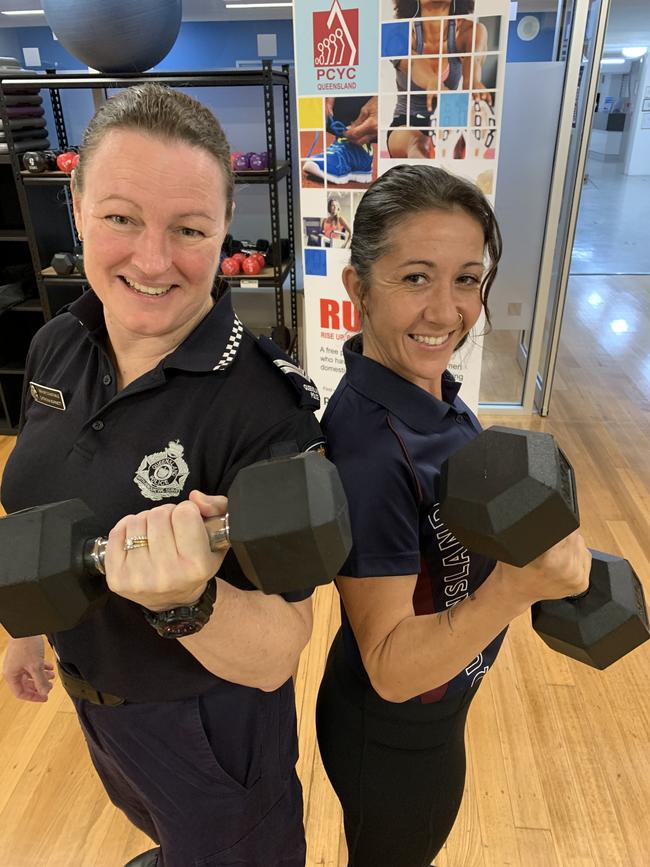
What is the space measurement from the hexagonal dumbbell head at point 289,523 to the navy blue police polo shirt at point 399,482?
0.70 ft

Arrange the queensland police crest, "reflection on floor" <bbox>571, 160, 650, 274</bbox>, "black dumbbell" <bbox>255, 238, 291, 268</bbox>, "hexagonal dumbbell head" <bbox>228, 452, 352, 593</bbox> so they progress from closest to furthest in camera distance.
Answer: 1. "hexagonal dumbbell head" <bbox>228, 452, 352, 593</bbox>
2. the queensland police crest
3. "black dumbbell" <bbox>255, 238, 291, 268</bbox>
4. "reflection on floor" <bbox>571, 160, 650, 274</bbox>

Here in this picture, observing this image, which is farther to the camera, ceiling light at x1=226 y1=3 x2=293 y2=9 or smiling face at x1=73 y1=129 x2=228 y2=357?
ceiling light at x1=226 y1=3 x2=293 y2=9

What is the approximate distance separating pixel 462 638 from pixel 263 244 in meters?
3.53

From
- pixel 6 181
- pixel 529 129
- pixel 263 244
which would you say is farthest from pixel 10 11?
pixel 529 129

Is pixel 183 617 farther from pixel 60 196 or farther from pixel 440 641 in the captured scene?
pixel 60 196

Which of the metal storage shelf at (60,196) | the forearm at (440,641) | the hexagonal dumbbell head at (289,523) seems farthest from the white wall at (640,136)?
the hexagonal dumbbell head at (289,523)

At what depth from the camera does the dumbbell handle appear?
2.19 ft

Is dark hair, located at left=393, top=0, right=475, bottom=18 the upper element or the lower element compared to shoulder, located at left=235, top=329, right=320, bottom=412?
upper

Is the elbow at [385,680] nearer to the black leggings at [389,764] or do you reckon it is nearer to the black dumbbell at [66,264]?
the black leggings at [389,764]

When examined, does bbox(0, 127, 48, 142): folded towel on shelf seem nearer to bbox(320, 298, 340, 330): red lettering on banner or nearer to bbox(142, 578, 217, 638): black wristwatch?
bbox(320, 298, 340, 330): red lettering on banner

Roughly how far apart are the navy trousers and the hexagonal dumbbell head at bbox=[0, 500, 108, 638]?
15.7 inches

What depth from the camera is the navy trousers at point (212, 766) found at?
103 cm

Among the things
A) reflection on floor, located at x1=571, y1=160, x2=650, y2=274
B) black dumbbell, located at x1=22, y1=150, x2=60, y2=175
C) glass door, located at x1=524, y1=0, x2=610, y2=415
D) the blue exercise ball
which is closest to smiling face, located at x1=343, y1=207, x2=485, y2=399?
the blue exercise ball

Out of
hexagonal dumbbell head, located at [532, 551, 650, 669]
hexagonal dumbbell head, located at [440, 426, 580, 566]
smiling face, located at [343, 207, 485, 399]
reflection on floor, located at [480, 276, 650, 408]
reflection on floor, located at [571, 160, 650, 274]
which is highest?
smiling face, located at [343, 207, 485, 399]
